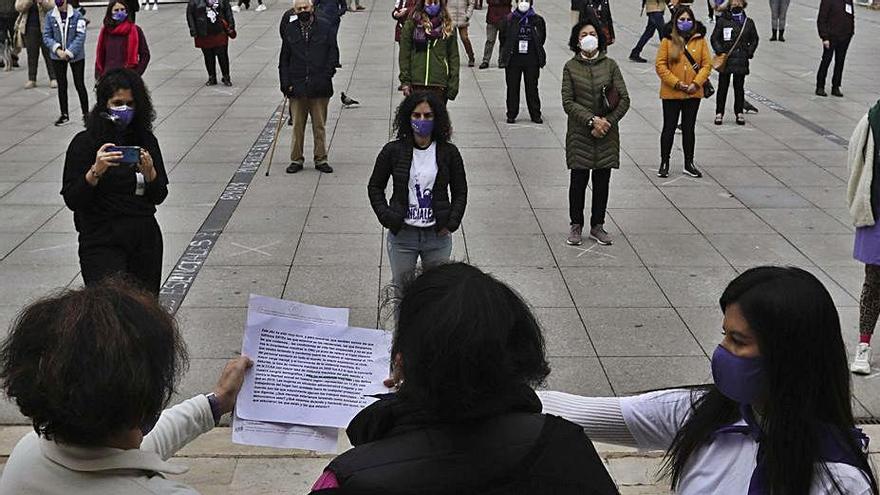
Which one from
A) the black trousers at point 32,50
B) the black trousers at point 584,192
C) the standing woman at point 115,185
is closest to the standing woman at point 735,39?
the black trousers at point 584,192

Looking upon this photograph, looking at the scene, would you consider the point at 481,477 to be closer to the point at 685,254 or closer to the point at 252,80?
the point at 685,254

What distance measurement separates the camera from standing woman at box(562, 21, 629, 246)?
887 cm

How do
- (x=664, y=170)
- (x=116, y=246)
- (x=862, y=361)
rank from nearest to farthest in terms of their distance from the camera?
(x=116, y=246) < (x=862, y=361) < (x=664, y=170)

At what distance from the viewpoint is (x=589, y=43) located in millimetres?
8953

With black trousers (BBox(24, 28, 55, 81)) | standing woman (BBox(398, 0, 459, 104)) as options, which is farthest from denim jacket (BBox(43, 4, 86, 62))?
standing woman (BBox(398, 0, 459, 104))

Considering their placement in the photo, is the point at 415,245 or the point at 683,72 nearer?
the point at 415,245

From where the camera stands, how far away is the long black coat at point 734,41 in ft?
44.7

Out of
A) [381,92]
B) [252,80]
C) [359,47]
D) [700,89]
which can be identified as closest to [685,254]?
[700,89]

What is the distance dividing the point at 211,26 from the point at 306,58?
19.0 feet

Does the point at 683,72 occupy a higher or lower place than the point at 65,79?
higher

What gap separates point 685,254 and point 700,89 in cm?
291

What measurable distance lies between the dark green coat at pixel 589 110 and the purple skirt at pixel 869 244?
2.86m

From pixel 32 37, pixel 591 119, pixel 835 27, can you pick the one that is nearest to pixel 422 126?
pixel 591 119

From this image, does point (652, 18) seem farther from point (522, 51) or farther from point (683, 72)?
point (683, 72)
